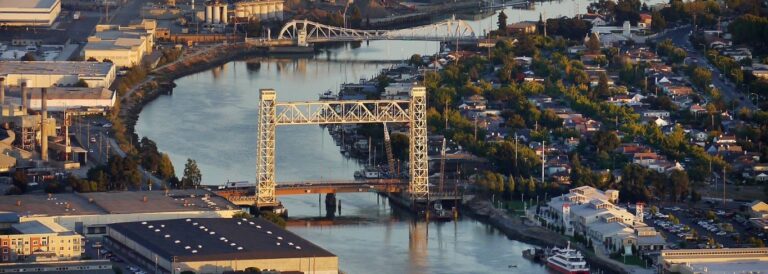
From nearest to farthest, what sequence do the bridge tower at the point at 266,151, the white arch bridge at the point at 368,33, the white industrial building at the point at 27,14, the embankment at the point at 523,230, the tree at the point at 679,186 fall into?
the embankment at the point at 523,230
the bridge tower at the point at 266,151
the tree at the point at 679,186
the white arch bridge at the point at 368,33
the white industrial building at the point at 27,14

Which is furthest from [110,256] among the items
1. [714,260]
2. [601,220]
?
[714,260]

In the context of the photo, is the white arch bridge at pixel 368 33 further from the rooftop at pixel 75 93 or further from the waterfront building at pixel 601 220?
the waterfront building at pixel 601 220

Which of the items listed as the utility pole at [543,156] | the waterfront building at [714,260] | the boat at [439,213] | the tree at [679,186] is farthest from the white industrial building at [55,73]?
the waterfront building at [714,260]

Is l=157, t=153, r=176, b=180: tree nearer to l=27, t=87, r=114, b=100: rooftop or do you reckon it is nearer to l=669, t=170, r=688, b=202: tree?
l=669, t=170, r=688, b=202: tree

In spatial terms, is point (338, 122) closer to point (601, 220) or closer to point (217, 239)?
point (601, 220)

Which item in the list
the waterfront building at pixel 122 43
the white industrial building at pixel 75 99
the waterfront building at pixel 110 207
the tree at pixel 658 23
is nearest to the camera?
the waterfront building at pixel 110 207

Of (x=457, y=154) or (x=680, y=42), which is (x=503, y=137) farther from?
(x=680, y=42)
